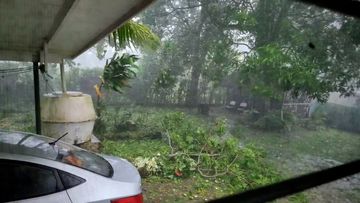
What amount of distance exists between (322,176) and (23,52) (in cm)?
308

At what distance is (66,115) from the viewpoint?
3.80 m

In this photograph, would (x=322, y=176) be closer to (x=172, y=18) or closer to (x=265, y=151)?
(x=265, y=151)

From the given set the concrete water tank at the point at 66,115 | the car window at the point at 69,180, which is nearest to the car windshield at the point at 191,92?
the concrete water tank at the point at 66,115

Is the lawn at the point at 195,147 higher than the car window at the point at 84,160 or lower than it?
lower

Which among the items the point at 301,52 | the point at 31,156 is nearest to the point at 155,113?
the point at 301,52

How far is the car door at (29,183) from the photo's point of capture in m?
1.33

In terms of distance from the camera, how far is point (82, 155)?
200 centimetres

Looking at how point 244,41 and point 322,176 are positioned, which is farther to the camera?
point 244,41

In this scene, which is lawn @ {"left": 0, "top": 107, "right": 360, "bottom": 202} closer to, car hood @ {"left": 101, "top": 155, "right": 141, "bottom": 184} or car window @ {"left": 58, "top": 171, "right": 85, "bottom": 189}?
car hood @ {"left": 101, "top": 155, "right": 141, "bottom": 184}

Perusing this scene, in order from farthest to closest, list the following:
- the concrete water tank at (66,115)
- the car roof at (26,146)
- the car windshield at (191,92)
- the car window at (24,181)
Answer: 1. the concrete water tank at (66,115)
2. the car windshield at (191,92)
3. the car roof at (26,146)
4. the car window at (24,181)

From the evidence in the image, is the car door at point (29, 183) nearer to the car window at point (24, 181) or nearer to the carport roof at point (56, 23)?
the car window at point (24, 181)

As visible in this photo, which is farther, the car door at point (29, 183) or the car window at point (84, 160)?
the car window at point (84, 160)

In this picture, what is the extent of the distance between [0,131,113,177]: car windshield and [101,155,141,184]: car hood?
43 mm

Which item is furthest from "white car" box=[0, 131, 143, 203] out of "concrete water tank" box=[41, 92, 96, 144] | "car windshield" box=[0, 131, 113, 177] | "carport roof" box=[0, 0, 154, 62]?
"concrete water tank" box=[41, 92, 96, 144]
